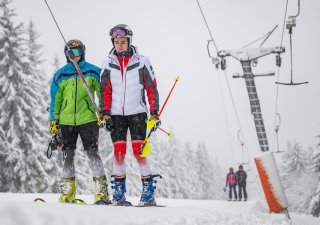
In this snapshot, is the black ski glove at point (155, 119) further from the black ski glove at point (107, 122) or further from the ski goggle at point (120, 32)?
the ski goggle at point (120, 32)

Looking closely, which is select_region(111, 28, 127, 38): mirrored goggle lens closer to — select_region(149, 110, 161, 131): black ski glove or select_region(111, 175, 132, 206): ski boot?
select_region(149, 110, 161, 131): black ski glove

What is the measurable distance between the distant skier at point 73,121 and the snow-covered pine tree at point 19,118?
46.3 ft

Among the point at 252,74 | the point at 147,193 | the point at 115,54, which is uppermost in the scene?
the point at 252,74

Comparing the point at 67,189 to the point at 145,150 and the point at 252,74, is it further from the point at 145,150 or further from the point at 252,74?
the point at 252,74

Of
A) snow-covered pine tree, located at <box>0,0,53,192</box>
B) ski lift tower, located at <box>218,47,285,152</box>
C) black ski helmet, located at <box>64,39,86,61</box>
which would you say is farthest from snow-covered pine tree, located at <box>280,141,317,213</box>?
black ski helmet, located at <box>64,39,86,61</box>

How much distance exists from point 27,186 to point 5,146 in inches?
94.2

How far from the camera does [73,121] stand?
5.64 m

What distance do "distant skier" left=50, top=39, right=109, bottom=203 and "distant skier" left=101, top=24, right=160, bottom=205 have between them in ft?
0.78

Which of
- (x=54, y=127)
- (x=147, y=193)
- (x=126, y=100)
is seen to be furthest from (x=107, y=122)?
(x=147, y=193)

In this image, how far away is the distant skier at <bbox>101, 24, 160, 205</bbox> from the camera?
5730 millimetres

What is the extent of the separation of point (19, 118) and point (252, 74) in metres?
13.4

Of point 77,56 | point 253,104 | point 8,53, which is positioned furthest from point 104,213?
point 8,53

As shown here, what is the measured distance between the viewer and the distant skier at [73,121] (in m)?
5.59

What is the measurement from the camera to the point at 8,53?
20.2m
